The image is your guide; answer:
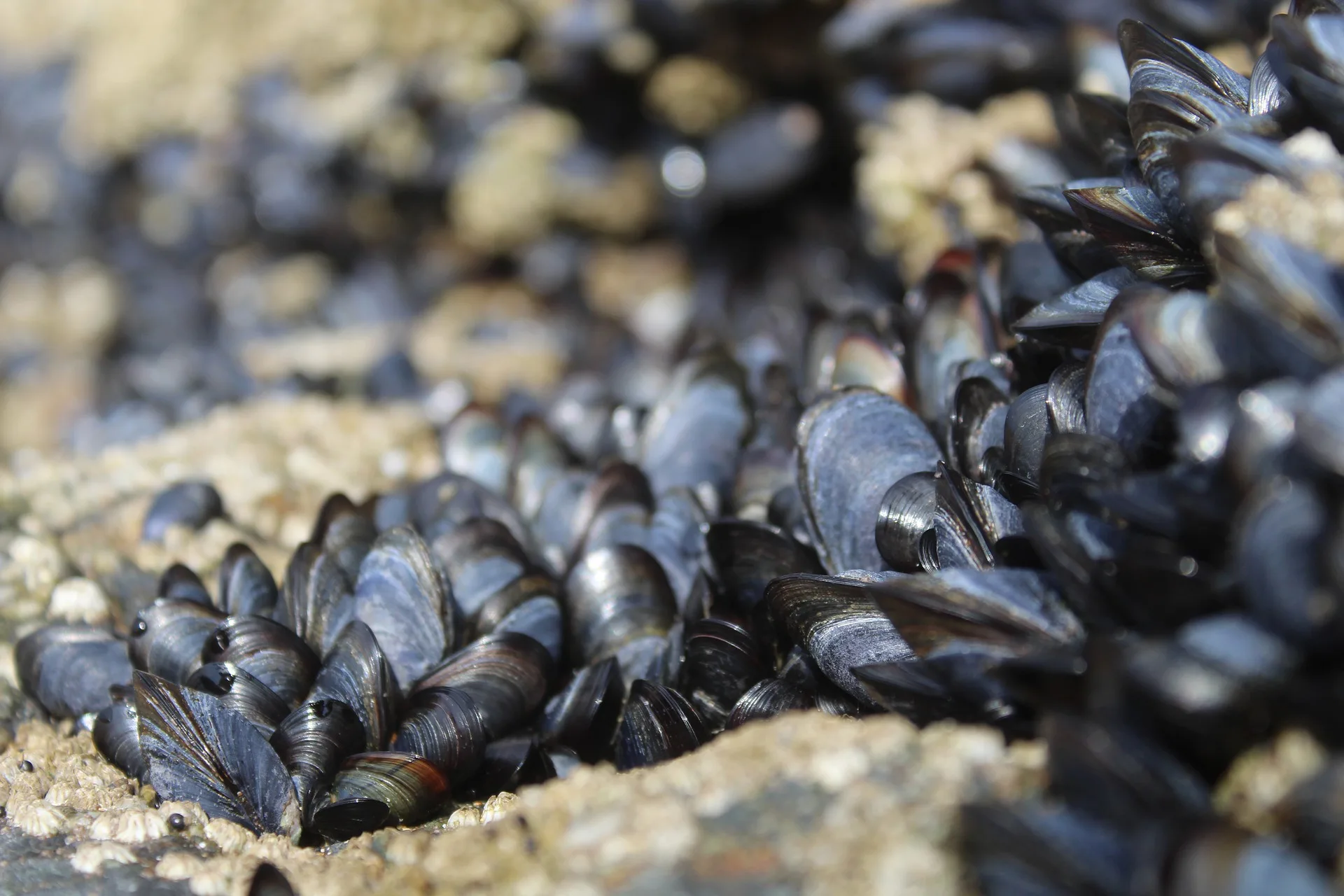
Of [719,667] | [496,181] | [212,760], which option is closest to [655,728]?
[719,667]

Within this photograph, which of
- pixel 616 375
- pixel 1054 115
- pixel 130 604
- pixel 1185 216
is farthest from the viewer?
pixel 616 375

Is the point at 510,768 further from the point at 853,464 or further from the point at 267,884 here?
the point at 853,464

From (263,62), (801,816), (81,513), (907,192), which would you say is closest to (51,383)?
(263,62)

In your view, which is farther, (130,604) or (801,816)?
(130,604)

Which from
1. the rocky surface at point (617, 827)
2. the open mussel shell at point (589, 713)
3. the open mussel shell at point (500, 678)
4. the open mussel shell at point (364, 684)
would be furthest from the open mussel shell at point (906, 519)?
the open mussel shell at point (364, 684)

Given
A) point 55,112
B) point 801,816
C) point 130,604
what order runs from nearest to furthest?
1. point 801,816
2. point 130,604
3. point 55,112

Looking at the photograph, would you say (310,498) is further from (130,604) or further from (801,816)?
(801,816)

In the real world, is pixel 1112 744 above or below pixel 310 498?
above
